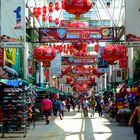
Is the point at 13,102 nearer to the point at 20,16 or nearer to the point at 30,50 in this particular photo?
the point at 20,16

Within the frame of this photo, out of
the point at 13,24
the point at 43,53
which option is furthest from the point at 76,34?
the point at 13,24

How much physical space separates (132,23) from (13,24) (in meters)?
4.33

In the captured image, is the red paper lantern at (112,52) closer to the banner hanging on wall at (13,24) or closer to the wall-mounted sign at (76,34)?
the wall-mounted sign at (76,34)

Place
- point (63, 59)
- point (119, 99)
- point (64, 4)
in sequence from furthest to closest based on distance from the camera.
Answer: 1. point (63, 59)
2. point (119, 99)
3. point (64, 4)

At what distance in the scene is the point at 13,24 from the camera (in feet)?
56.6

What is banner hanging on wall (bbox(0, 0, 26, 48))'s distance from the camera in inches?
674

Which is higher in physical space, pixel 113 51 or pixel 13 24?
pixel 13 24

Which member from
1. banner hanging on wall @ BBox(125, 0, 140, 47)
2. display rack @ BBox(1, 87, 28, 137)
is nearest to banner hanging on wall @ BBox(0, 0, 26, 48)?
display rack @ BBox(1, 87, 28, 137)

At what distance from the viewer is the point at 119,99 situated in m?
30.6

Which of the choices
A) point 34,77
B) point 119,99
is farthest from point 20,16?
point 34,77

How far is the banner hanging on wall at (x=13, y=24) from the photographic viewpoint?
1713 cm

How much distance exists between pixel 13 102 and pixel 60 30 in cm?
840

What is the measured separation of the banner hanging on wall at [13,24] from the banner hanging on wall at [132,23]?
3.77 meters

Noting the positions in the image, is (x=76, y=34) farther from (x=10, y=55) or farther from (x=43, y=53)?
(x=10, y=55)
